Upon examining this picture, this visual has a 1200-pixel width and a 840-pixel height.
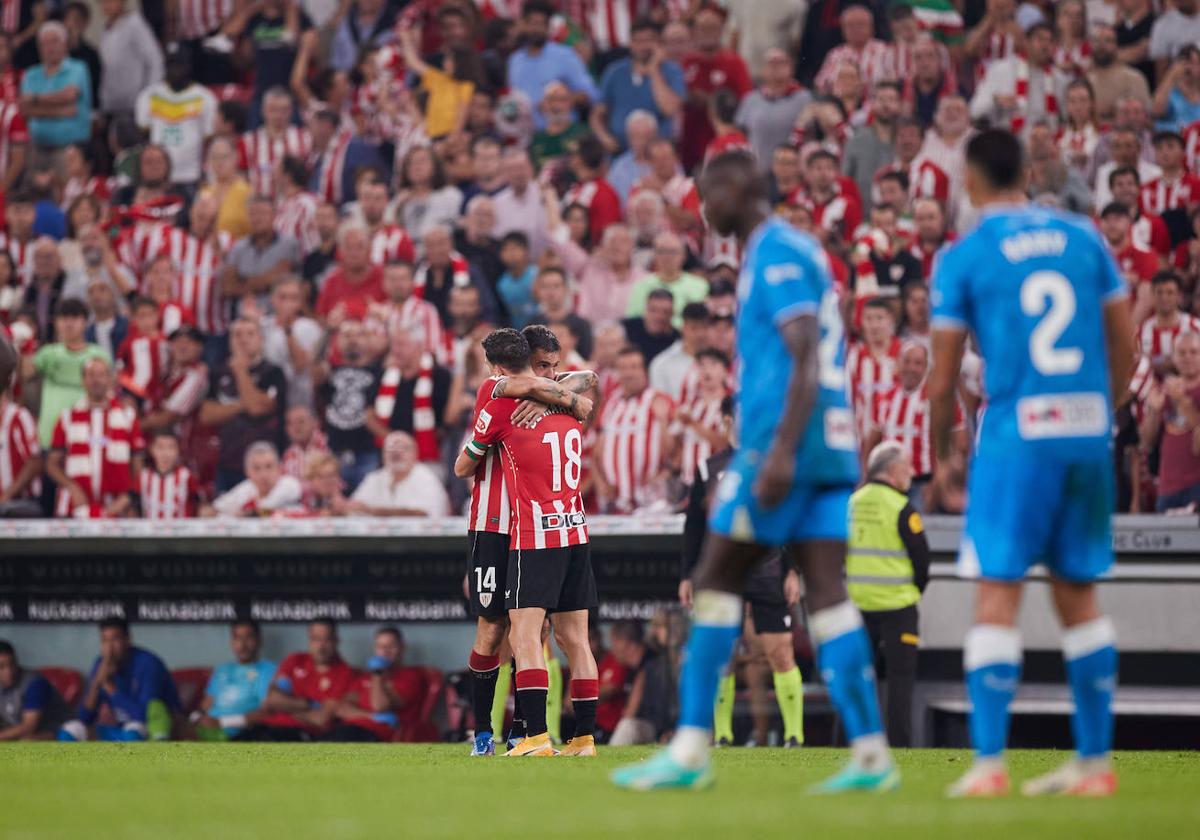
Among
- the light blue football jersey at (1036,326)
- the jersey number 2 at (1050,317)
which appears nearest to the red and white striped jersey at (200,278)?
the light blue football jersey at (1036,326)

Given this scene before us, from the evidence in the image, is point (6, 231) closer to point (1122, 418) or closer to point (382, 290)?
point (382, 290)

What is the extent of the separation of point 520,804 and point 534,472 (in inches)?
155

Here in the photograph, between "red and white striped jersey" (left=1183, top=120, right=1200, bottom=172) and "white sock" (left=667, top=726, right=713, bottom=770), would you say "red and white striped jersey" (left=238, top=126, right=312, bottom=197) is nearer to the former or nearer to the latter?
"red and white striped jersey" (left=1183, top=120, right=1200, bottom=172)

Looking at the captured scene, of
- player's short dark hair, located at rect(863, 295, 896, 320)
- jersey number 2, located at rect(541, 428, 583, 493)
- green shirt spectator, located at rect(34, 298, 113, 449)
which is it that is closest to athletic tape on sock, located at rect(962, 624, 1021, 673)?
jersey number 2, located at rect(541, 428, 583, 493)

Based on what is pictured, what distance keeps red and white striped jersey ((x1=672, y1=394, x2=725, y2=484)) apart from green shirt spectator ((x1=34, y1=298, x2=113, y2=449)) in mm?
5479

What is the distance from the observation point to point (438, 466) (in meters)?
15.8

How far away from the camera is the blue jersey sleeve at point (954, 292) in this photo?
6.22 m

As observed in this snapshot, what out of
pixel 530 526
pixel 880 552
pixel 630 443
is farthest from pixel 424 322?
pixel 530 526

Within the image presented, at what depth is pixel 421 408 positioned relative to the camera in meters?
15.7

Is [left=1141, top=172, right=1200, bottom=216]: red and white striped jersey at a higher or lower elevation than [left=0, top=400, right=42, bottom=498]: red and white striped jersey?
higher

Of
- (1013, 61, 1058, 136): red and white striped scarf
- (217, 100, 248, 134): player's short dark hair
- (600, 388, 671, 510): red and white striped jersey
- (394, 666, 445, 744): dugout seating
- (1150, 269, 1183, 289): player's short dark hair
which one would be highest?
(217, 100, 248, 134): player's short dark hair

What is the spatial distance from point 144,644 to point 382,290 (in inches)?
150

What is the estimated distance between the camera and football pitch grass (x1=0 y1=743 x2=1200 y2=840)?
5418 mm

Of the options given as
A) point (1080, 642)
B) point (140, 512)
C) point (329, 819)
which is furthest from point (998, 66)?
point (329, 819)
